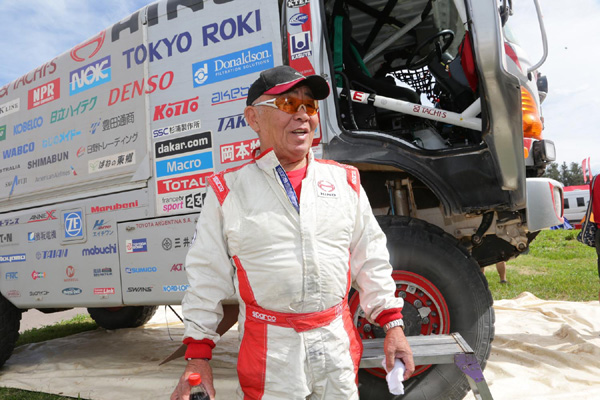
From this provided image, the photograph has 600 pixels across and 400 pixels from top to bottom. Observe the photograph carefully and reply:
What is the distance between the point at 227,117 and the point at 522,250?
2236mm

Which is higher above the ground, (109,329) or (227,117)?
(227,117)

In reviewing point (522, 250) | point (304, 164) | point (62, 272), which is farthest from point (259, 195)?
point (62, 272)

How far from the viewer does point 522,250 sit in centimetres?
308

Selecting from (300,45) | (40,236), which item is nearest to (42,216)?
(40,236)

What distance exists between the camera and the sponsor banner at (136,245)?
333 centimetres

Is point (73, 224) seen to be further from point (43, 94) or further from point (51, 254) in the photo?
point (43, 94)

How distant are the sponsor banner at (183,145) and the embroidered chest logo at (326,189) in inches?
60.1

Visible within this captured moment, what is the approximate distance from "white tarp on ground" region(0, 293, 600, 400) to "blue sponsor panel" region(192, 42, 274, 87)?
233cm

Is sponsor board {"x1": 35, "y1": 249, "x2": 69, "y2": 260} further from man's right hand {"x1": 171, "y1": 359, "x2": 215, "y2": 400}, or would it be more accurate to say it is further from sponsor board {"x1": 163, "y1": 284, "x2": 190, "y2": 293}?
man's right hand {"x1": 171, "y1": 359, "x2": 215, "y2": 400}

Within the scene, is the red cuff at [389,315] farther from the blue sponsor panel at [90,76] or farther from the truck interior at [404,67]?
the blue sponsor panel at [90,76]

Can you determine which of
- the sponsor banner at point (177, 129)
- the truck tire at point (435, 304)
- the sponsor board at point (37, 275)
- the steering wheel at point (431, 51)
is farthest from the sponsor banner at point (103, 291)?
the steering wheel at point (431, 51)

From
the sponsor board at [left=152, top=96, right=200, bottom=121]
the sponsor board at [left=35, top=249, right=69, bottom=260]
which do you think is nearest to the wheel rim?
the sponsor board at [left=152, top=96, right=200, bottom=121]

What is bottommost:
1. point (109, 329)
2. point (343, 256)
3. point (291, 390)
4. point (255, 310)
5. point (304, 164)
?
point (109, 329)

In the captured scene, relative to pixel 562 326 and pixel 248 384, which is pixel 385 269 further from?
pixel 562 326
